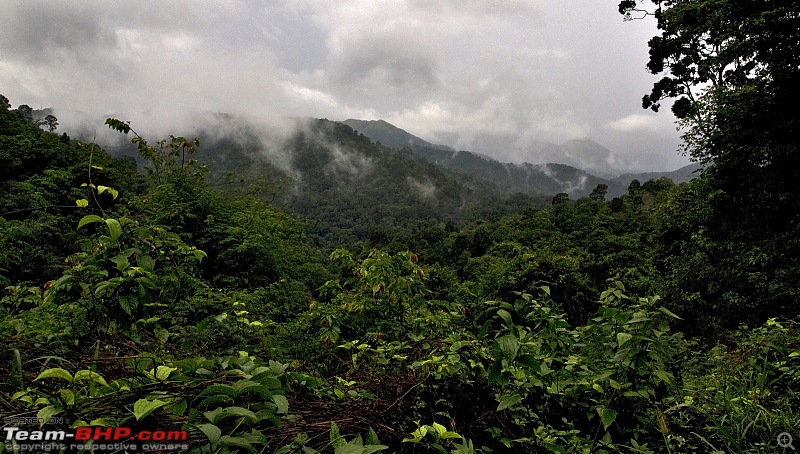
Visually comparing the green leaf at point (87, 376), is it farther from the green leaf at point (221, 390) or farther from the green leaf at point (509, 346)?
the green leaf at point (509, 346)

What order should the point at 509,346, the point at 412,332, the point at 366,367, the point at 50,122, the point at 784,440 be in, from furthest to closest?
the point at 50,122 → the point at 412,332 → the point at 366,367 → the point at 784,440 → the point at 509,346

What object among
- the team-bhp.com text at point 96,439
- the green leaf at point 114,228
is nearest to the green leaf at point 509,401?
the team-bhp.com text at point 96,439

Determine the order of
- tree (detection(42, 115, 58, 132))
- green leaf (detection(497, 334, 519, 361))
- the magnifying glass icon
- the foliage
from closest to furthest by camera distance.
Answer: the foliage, green leaf (detection(497, 334, 519, 361)), the magnifying glass icon, tree (detection(42, 115, 58, 132))

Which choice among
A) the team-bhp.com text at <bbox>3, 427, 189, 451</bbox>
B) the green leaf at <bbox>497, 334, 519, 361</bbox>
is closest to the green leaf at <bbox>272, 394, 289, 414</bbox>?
the team-bhp.com text at <bbox>3, 427, 189, 451</bbox>

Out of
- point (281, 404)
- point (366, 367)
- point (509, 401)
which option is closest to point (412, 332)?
point (366, 367)

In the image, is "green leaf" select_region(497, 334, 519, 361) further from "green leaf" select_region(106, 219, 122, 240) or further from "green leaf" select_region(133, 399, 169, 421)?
"green leaf" select_region(106, 219, 122, 240)

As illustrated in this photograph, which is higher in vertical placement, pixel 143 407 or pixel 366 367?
pixel 143 407

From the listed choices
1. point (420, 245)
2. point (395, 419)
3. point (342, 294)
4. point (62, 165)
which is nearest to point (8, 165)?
point (62, 165)

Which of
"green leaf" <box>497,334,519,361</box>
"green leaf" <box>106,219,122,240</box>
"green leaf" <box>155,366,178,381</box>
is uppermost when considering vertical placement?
"green leaf" <box>106,219,122,240</box>

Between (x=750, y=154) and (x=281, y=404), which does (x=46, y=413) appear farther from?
(x=750, y=154)

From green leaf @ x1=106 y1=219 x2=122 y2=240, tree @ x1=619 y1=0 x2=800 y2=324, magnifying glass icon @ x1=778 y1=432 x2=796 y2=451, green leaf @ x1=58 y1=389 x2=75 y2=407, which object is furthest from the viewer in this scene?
tree @ x1=619 y1=0 x2=800 y2=324

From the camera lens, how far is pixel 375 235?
51.2 m

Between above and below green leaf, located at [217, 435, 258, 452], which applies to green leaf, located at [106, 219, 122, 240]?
above

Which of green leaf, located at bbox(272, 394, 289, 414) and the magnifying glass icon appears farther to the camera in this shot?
the magnifying glass icon
